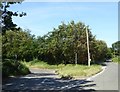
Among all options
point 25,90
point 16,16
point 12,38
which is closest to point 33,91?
point 25,90

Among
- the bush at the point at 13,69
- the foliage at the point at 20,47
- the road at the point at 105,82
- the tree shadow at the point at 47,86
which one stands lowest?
the tree shadow at the point at 47,86

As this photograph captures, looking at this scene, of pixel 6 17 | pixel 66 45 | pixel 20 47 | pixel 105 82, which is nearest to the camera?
pixel 6 17

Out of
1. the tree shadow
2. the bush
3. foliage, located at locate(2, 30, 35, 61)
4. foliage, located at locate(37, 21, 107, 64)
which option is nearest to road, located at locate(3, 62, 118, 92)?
the tree shadow

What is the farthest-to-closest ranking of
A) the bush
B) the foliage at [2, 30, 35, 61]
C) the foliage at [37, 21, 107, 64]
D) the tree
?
the foliage at [37, 21, 107, 64], the foliage at [2, 30, 35, 61], the bush, the tree

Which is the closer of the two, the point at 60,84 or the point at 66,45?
the point at 60,84

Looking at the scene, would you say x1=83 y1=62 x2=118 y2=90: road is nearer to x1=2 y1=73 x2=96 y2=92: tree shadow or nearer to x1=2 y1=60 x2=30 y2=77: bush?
x1=2 y1=73 x2=96 y2=92: tree shadow

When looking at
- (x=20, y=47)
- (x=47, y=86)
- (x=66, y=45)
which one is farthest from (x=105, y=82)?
(x=20, y=47)

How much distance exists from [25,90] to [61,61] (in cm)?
3564

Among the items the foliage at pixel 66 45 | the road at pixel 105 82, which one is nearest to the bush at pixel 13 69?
the road at pixel 105 82

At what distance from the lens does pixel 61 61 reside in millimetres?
53000

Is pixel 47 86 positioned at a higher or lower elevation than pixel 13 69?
lower

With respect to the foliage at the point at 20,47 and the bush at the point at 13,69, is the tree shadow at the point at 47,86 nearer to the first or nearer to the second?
the bush at the point at 13,69

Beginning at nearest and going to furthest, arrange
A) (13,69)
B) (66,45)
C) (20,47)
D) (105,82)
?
(105,82) → (13,69) → (66,45) → (20,47)

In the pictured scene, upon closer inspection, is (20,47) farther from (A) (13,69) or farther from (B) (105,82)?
(B) (105,82)
